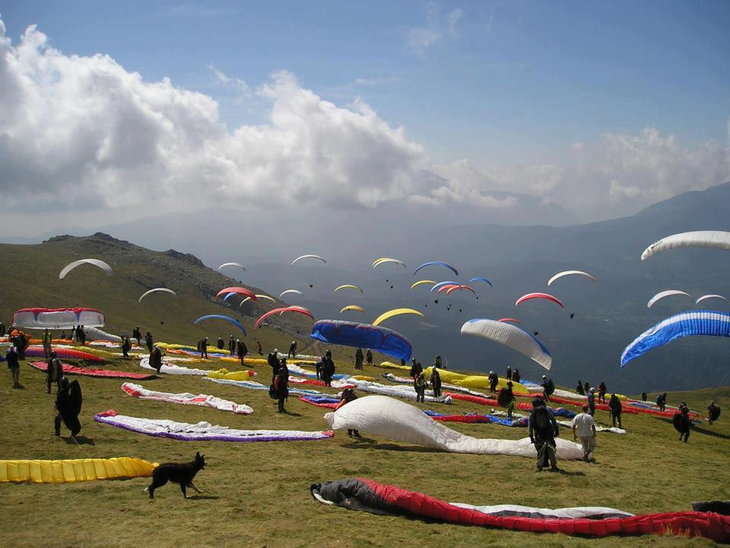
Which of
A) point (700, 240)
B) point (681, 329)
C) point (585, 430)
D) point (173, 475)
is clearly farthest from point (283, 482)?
point (681, 329)

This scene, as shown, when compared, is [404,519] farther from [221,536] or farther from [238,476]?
[238,476]

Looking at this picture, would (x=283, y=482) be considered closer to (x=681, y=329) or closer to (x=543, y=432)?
(x=543, y=432)

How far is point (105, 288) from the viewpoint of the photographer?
121812 mm

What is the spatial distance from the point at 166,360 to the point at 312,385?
10.4 meters

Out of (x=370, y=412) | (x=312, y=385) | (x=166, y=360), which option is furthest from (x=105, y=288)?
(x=370, y=412)

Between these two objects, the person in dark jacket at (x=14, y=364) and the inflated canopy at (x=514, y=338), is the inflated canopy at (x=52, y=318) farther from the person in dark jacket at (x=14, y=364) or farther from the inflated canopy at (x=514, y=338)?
the inflated canopy at (x=514, y=338)

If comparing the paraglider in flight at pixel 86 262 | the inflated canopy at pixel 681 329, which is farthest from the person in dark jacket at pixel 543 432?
the paraglider in flight at pixel 86 262

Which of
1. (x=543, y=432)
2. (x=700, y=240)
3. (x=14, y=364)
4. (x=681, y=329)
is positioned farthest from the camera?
(x=14, y=364)

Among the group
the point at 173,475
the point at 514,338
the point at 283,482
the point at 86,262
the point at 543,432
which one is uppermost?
the point at 86,262

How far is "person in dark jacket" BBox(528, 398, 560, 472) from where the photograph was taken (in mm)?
13906

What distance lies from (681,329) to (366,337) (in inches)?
676

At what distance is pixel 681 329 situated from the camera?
827 inches

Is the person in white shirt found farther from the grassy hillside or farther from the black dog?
the black dog

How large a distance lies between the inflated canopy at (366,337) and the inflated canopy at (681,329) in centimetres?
1398
